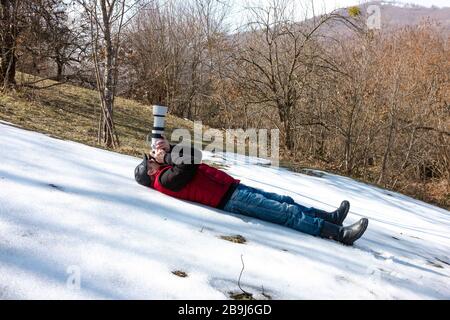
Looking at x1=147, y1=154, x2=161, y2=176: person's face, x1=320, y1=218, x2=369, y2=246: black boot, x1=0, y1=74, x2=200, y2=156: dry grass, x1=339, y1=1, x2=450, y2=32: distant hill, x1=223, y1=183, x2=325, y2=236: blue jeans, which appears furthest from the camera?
x1=339, y1=1, x2=450, y2=32: distant hill

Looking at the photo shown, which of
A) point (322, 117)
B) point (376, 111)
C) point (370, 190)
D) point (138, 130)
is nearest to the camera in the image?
point (370, 190)

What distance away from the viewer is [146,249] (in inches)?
94.7

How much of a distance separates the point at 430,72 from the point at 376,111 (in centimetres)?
320

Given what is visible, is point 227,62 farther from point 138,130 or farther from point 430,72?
point 430,72

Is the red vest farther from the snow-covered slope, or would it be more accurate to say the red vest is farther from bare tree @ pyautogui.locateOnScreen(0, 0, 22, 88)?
bare tree @ pyautogui.locateOnScreen(0, 0, 22, 88)

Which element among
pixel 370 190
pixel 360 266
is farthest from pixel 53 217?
pixel 370 190

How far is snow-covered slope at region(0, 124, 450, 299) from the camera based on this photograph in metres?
1.99

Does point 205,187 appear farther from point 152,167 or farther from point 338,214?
point 338,214

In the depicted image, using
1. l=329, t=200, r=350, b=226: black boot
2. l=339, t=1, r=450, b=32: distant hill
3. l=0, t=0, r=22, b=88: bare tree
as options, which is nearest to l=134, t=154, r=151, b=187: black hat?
l=329, t=200, r=350, b=226: black boot

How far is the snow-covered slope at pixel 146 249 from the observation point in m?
1.99

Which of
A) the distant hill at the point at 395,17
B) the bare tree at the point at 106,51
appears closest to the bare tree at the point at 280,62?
the distant hill at the point at 395,17

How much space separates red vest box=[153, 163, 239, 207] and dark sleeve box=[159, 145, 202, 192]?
6cm

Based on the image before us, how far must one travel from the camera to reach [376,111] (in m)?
10.3

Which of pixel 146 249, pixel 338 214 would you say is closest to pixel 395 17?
pixel 338 214
